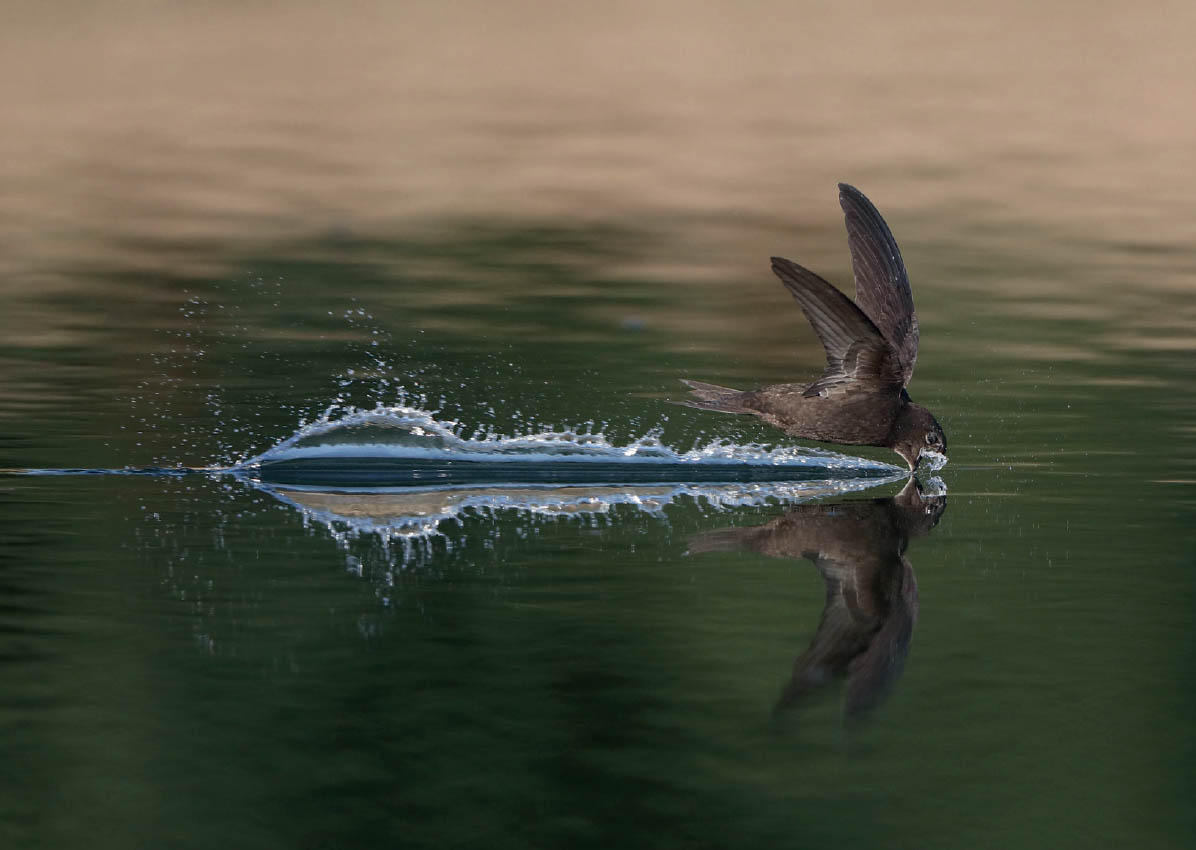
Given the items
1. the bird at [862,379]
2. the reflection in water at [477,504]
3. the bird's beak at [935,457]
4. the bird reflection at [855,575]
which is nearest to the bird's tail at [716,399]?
the bird at [862,379]

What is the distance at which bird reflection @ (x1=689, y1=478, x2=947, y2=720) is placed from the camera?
461cm

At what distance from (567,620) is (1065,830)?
1810mm

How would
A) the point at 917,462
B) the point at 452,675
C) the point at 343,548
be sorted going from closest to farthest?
1. the point at 452,675
2. the point at 343,548
3. the point at 917,462

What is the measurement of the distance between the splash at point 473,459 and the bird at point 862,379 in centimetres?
21

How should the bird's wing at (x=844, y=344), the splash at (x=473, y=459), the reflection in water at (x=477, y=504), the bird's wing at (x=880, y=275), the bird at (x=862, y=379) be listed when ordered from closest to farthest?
the reflection in water at (x=477, y=504) < the bird's wing at (x=844, y=344) < the splash at (x=473, y=459) < the bird at (x=862, y=379) < the bird's wing at (x=880, y=275)

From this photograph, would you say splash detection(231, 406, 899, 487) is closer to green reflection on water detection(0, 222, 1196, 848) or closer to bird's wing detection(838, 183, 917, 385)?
green reflection on water detection(0, 222, 1196, 848)

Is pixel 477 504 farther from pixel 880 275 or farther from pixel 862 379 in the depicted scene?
pixel 880 275

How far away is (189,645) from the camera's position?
15.8 ft

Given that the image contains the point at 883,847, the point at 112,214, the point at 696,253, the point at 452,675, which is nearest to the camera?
the point at 883,847

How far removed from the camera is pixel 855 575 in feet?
19.2

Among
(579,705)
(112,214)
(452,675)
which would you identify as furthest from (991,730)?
(112,214)

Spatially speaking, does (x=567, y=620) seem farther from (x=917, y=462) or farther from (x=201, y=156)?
(x=201, y=156)

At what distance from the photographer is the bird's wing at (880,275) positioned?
29.1ft

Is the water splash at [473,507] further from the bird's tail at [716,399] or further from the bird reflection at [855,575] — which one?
the bird's tail at [716,399]
